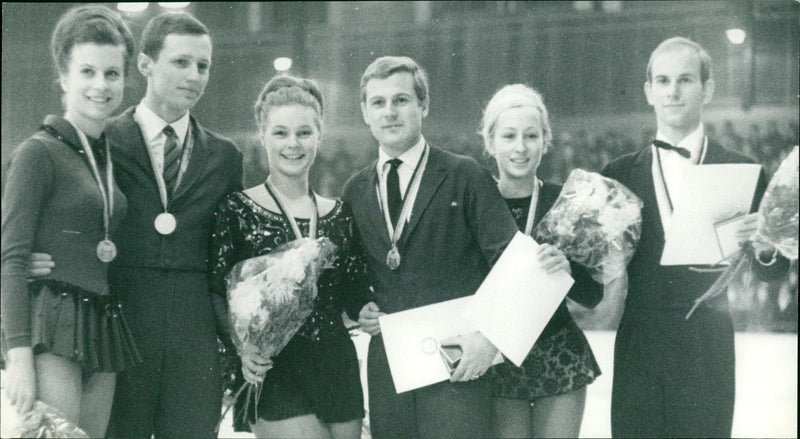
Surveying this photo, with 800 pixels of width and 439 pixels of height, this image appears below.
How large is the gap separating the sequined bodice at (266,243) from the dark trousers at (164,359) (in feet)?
0.46

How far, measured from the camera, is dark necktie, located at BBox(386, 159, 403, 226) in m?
2.64

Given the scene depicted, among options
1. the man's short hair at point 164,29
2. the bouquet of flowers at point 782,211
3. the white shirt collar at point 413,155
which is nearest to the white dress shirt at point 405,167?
the white shirt collar at point 413,155

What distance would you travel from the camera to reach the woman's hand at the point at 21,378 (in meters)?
2.37

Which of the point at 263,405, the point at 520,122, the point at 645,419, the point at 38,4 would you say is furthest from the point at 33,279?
the point at 645,419

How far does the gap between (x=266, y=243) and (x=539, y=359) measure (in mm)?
1030

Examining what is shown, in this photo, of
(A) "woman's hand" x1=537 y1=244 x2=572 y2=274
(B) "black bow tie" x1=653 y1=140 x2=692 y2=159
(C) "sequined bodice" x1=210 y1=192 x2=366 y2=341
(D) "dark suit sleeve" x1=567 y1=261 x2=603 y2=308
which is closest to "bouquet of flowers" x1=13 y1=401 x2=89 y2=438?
(C) "sequined bodice" x1=210 y1=192 x2=366 y2=341

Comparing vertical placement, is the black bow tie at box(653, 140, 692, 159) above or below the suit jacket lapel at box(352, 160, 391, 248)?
above

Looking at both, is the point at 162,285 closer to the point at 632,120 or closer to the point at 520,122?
the point at 520,122

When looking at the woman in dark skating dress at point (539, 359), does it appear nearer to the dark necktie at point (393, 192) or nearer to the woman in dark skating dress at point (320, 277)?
the dark necktie at point (393, 192)

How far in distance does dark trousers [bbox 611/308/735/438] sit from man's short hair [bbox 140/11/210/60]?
189 centimetres

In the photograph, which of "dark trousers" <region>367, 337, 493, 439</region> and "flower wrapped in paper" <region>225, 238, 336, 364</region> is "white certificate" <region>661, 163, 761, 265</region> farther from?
"flower wrapped in paper" <region>225, 238, 336, 364</region>

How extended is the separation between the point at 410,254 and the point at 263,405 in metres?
0.70

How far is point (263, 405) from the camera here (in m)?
2.53

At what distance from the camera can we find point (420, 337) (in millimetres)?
2605
